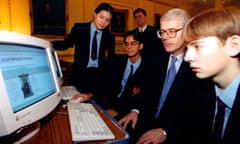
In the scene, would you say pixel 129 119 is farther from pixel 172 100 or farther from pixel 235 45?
pixel 235 45

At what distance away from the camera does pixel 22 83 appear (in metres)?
0.95

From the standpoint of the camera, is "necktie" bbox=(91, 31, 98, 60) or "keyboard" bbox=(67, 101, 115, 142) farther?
"necktie" bbox=(91, 31, 98, 60)

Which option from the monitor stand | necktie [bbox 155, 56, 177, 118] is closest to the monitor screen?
the monitor stand

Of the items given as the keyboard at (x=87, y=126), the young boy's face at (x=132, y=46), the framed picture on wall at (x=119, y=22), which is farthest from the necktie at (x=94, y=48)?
the framed picture on wall at (x=119, y=22)

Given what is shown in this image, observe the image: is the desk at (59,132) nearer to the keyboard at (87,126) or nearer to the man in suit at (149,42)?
the keyboard at (87,126)

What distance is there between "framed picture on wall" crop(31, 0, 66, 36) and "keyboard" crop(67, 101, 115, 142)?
320 centimetres

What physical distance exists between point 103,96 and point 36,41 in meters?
1.54

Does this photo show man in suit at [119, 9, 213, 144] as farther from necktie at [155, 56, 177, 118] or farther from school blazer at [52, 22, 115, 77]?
school blazer at [52, 22, 115, 77]

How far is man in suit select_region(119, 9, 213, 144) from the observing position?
156 centimetres

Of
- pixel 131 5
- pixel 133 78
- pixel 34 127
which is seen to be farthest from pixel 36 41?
pixel 131 5

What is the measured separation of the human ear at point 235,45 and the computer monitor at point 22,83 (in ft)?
3.35

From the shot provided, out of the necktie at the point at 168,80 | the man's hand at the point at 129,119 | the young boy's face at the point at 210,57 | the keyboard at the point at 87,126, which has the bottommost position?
the man's hand at the point at 129,119

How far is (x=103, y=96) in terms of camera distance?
261 cm

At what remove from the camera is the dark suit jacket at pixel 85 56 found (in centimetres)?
279
